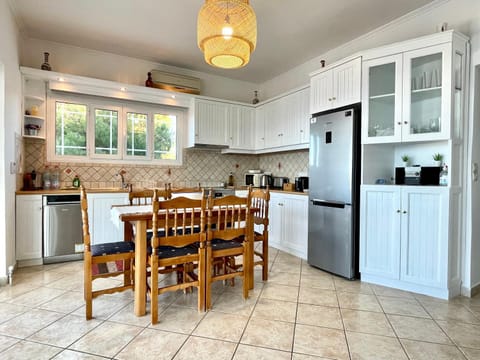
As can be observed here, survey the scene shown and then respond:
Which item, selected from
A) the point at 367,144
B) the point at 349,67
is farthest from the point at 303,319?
the point at 349,67

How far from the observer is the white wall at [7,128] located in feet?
8.77

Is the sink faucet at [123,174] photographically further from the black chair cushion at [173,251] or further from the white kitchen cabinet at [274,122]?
the white kitchen cabinet at [274,122]

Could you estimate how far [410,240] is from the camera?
2.67m

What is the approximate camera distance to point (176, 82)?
14.6 feet

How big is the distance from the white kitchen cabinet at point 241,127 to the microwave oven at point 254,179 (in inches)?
20.2

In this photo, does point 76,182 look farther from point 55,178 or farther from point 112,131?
point 112,131

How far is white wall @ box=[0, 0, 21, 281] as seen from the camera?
2.67 metres

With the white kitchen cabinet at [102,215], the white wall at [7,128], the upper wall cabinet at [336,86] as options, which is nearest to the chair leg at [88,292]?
the white wall at [7,128]

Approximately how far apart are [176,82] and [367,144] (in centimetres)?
308

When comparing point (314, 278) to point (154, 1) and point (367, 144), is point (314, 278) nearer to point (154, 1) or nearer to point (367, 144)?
point (367, 144)

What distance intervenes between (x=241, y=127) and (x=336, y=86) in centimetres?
203

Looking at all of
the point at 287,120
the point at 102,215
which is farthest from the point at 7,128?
the point at 287,120

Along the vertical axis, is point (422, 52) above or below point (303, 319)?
above

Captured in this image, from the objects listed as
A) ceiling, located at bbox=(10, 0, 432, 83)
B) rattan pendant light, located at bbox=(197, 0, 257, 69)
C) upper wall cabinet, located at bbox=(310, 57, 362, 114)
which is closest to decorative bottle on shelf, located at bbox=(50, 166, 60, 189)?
ceiling, located at bbox=(10, 0, 432, 83)
